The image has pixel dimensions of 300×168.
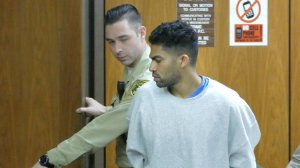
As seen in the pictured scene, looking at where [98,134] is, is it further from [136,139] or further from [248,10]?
[248,10]

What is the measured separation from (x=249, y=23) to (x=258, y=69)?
0.29 meters

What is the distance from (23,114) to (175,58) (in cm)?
121

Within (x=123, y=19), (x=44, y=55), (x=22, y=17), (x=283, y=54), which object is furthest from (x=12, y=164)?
(x=283, y=54)

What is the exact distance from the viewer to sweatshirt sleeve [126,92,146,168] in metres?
1.78

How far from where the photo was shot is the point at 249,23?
3211 millimetres

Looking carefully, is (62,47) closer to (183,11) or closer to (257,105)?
(183,11)

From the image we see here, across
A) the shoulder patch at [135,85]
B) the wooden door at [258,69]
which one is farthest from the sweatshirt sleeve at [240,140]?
the wooden door at [258,69]

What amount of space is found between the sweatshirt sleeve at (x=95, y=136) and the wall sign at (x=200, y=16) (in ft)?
4.14

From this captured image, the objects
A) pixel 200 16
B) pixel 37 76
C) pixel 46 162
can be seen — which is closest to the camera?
pixel 46 162

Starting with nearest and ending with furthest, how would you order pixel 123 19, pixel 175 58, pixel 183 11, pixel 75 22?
pixel 175 58, pixel 123 19, pixel 75 22, pixel 183 11

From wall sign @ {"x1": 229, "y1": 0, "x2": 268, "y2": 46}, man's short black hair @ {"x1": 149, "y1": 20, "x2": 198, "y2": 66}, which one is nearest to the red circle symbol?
wall sign @ {"x1": 229, "y1": 0, "x2": 268, "y2": 46}

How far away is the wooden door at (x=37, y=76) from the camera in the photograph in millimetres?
2600

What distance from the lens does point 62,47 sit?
2605mm

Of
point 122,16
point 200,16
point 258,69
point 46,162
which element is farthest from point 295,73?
point 46,162
